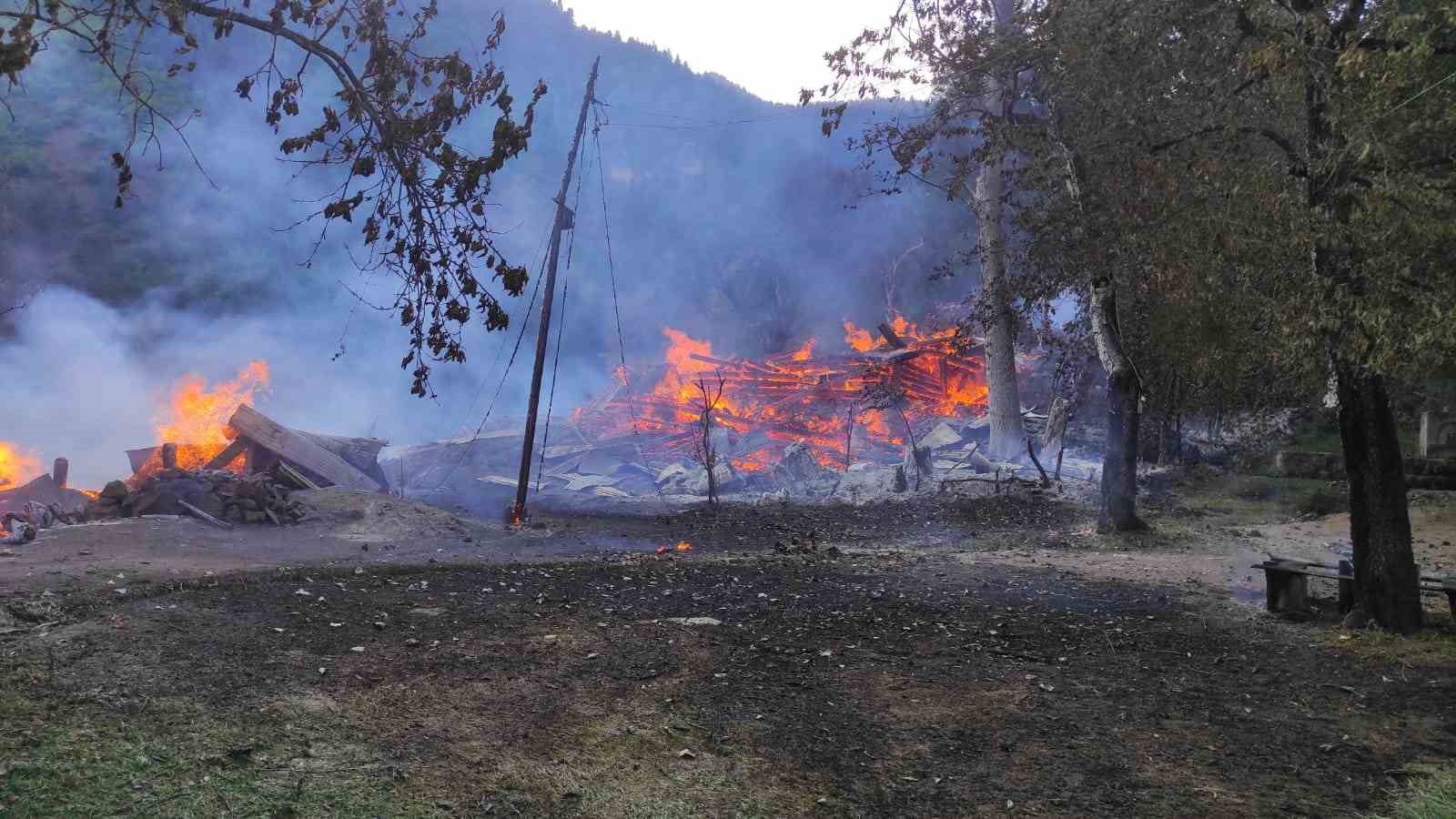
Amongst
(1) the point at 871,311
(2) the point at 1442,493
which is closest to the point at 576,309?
(1) the point at 871,311

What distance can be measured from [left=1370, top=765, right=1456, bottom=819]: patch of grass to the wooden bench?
3.79 metres

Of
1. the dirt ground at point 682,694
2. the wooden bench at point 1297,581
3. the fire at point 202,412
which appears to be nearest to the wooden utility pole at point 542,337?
the dirt ground at point 682,694

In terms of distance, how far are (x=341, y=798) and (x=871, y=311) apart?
119ft

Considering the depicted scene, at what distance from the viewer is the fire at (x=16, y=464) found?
17719 mm

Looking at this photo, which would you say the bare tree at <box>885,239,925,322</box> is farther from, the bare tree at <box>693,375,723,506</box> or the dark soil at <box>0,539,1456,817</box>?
the dark soil at <box>0,539,1456,817</box>

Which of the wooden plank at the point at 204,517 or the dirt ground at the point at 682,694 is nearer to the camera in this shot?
the dirt ground at the point at 682,694

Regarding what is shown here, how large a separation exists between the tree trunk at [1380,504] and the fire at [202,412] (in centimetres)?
1830

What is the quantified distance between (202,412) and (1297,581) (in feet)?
81.6

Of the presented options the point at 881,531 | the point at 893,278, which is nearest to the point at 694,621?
the point at 881,531

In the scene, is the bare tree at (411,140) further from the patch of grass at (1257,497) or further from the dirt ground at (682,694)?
the patch of grass at (1257,497)

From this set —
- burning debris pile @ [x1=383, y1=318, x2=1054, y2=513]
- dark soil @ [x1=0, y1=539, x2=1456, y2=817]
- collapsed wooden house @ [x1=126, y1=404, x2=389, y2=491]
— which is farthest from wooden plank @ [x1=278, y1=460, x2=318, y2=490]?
dark soil @ [x1=0, y1=539, x2=1456, y2=817]

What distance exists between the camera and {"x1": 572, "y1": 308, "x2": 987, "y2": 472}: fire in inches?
1089

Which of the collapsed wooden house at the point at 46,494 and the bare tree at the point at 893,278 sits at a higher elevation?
the bare tree at the point at 893,278

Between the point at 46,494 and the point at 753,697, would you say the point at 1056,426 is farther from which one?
the point at 46,494
